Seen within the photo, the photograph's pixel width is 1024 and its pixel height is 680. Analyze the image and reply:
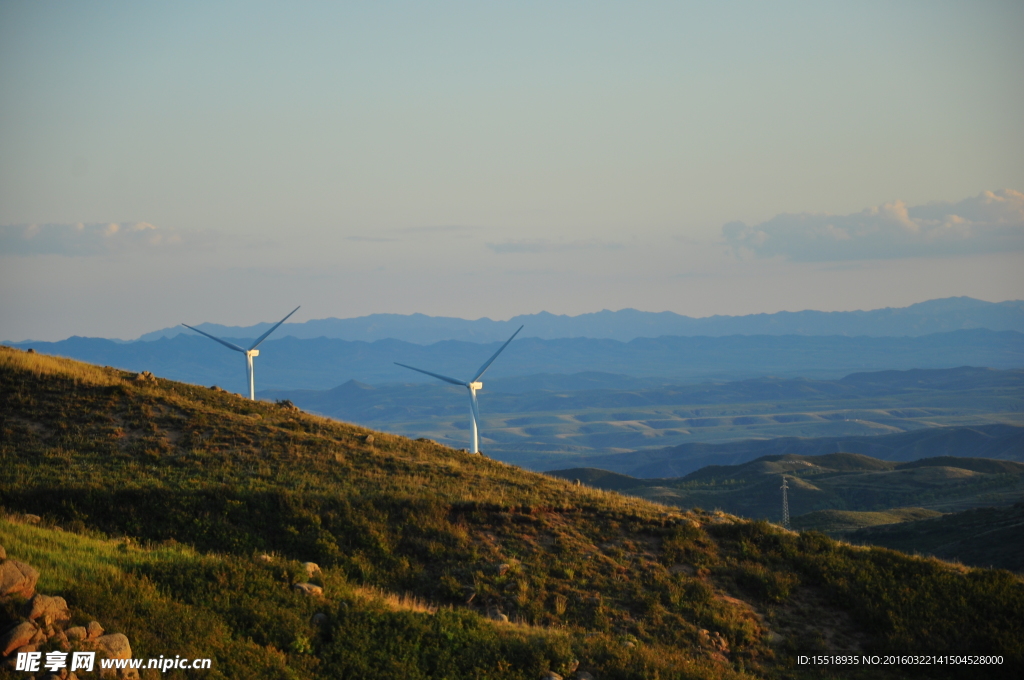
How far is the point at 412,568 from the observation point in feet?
73.4

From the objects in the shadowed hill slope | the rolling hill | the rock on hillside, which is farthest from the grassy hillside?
the rolling hill

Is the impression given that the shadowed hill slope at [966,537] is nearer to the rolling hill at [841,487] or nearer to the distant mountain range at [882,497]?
the distant mountain range at [882,497]

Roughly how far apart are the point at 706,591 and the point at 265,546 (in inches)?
443

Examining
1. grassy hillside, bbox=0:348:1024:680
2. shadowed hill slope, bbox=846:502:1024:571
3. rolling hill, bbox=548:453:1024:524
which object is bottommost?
rolling hill, bbox=548:453:1024:524

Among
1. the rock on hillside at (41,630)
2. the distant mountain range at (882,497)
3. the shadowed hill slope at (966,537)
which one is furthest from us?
the distant mountain range at (882,497)

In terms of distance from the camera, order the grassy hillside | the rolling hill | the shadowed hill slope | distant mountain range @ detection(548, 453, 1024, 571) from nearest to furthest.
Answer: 1. the grassy hillside
2. the shadowed hill slope
3. distant mountain range @ detection(548, 453, 1024, 571)
4. the rolling hill

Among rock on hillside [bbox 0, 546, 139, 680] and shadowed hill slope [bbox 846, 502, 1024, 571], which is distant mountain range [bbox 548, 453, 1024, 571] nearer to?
shadowed hill slope [bbox 846, 502, 1024, 571]

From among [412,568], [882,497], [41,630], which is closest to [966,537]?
[412,568]

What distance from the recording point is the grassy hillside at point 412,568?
629 inches

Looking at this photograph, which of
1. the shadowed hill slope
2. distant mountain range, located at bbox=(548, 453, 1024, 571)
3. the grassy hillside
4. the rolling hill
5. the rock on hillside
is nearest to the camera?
the rock on hillside

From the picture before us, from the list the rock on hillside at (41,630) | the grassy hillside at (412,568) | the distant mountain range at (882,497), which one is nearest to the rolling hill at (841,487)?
the distant mountain range at (882,497)

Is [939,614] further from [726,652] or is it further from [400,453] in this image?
[400,453]

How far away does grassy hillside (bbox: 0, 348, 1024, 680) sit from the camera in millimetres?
15984

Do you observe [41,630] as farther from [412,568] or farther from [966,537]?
[966,537]
